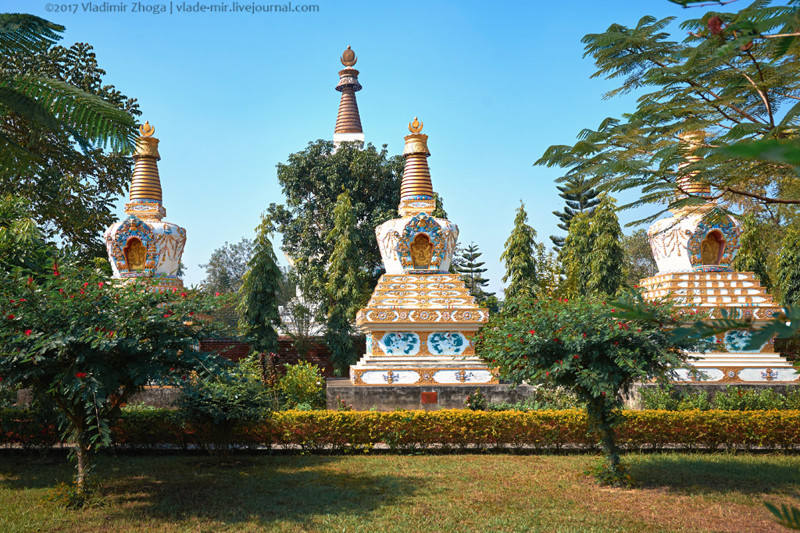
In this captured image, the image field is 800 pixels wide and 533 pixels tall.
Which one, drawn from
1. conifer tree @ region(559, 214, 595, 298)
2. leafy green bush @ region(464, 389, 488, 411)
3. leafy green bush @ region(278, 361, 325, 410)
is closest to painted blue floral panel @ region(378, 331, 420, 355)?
leafy green bush @ region(464, 389, 488, 411)

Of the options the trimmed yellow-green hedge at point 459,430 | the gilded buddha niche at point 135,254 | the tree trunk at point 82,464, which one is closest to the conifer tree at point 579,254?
the trimmed yellow-green hedge at point 459,430

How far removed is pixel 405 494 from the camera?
8.09m

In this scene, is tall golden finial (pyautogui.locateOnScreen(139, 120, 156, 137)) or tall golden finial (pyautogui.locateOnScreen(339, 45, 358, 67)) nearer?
tall golden finial (pyautogui.locateOnScreen(139, 120, 156, 137))

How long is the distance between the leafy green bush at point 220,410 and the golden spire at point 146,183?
926cm

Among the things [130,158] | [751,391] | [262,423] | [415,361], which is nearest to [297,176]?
[130,158]

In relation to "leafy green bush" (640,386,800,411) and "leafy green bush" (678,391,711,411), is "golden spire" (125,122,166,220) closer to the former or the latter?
"leafy green bush" (640,386,800,411)


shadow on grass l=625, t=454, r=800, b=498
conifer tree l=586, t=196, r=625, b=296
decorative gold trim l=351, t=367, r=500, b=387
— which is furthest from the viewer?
conifer tree l=586, t=196, r=625, b=296

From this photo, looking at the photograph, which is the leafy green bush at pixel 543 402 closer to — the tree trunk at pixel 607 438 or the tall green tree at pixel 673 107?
the tree trunk at pixel 607 438

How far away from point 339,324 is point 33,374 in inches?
554

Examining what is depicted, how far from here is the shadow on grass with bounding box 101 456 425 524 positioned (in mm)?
7336

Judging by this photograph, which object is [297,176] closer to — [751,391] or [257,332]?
[257,332]

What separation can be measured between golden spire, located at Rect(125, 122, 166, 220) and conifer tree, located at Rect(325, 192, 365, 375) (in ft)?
20.4

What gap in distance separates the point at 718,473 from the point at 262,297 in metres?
14.0

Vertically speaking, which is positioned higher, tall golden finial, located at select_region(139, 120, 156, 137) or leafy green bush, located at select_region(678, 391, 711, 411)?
tall golden finial, located at select_region(139, 120, 156, 137)
